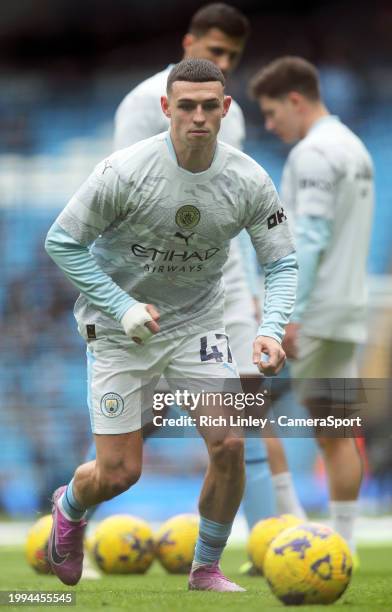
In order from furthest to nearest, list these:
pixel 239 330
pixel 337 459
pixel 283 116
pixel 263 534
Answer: pixel 283 116, pixel 337 459, pixel 239 330, pixel 263 534

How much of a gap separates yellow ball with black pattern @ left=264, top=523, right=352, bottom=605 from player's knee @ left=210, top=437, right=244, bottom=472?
0.40 meters

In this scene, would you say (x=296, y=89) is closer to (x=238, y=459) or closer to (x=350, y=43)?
(x=238, y=459)

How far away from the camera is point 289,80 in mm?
6578

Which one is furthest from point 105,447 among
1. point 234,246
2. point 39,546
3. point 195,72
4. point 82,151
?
point 82,151

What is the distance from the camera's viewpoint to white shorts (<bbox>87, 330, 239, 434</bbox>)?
4.68 m

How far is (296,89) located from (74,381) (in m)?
7.11

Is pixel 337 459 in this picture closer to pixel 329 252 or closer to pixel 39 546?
pixel 329 252

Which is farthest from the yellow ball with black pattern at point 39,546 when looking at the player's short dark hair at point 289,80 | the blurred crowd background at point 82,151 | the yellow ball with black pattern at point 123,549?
the blurred crowd background at point 82,151

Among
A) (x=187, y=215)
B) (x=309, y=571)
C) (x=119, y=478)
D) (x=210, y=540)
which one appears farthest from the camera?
(x=210, y=540)

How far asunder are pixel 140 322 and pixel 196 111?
78 centimetres

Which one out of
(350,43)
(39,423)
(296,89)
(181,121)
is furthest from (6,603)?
(350,43)

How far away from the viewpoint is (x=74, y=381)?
13.2 metres

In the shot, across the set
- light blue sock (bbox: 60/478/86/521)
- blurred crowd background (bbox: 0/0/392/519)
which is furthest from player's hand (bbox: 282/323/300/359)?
blurred crowd background (bbox: 0/0/392/519)

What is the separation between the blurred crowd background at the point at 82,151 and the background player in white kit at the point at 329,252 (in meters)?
5.45
